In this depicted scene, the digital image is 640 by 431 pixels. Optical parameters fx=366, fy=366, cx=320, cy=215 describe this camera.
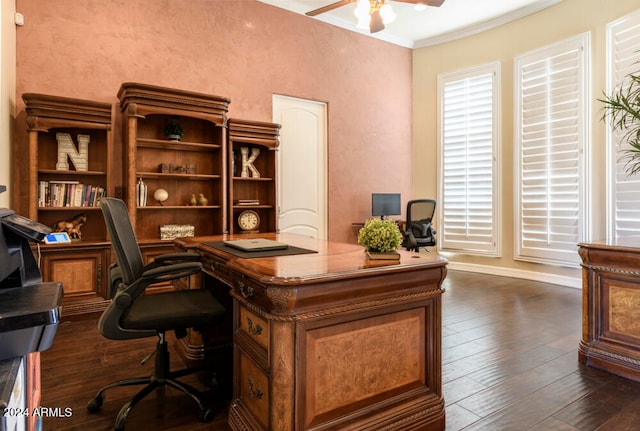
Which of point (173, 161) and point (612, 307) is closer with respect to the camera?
point (612, 307)

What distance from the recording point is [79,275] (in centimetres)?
342

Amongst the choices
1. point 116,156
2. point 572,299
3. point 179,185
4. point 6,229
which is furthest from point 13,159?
point 572,299

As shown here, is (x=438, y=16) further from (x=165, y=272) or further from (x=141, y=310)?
(x=141, y=310)

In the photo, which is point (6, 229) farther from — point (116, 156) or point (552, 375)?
point (116, 156)

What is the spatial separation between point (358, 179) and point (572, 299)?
124 inches

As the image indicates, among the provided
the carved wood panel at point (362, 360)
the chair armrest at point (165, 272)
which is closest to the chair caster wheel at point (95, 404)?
the chair armrest at point (165, 272)

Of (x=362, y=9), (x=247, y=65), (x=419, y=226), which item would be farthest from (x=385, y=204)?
(x=362, y=9)

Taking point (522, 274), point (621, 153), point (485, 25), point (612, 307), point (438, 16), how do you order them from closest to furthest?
1. point (612, 307)
2. point (621, 153)
3. point (522, 274)
4. point (438, 16)
5. point (485, 25)

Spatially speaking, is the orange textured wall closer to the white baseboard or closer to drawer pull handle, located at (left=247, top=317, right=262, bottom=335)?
the white baseboard

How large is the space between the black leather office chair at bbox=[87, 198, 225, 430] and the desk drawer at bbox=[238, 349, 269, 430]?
0.31 metres

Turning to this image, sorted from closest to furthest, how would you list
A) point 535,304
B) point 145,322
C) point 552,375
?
point 145,322, point 552,375, point 535,304

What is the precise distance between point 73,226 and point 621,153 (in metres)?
5.84

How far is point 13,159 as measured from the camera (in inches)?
133

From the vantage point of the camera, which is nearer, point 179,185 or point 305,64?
point 179,185
